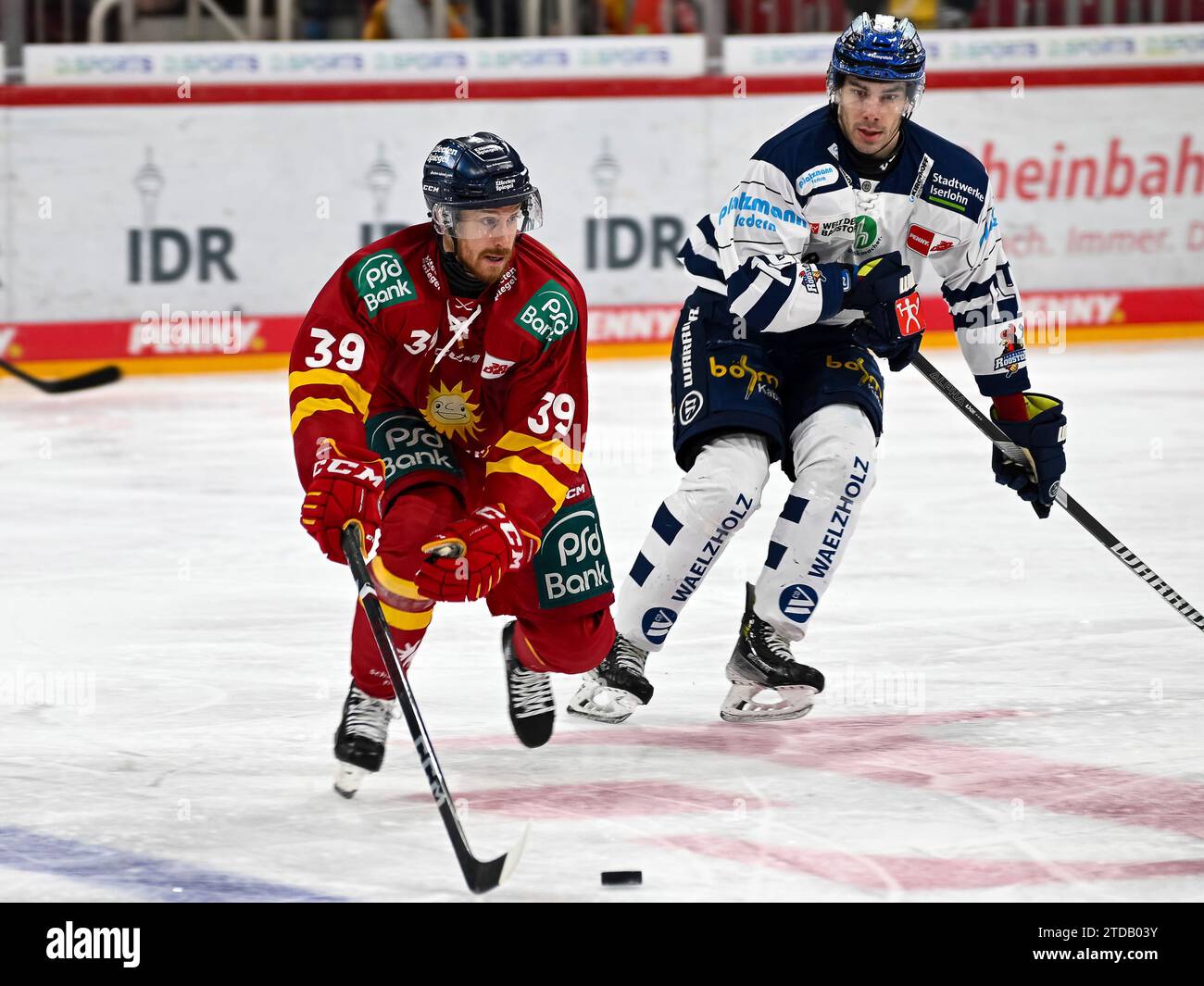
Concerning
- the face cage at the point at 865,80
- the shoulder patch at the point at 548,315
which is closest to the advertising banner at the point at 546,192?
the face cage at the point at 865,80

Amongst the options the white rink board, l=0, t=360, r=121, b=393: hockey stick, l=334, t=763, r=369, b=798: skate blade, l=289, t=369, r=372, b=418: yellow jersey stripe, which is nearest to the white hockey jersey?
l=289, t=369, r=372, b=418: yellow jersey stripe

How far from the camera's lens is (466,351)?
3.65 m

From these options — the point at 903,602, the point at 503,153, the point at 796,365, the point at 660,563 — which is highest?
the point at 503,153

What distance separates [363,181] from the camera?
928 cm

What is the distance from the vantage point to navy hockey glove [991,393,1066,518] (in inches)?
169

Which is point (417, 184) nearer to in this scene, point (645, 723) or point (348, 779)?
point (645, 723)

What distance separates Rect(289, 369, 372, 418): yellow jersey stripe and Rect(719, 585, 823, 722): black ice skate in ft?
3.41

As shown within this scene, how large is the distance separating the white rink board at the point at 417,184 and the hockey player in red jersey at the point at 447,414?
18.1ft

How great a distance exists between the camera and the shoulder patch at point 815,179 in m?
4.09

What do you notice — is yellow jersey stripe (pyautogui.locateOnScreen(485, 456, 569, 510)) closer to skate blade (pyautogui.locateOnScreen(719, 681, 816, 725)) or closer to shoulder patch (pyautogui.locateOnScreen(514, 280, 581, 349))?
shoulder patch (pyautogui.locateOnScreen(514, 280, 581, 349))

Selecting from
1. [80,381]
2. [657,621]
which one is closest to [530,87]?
[80,381]

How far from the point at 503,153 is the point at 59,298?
5.86 m

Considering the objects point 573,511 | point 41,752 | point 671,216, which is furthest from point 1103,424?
point 41,752
